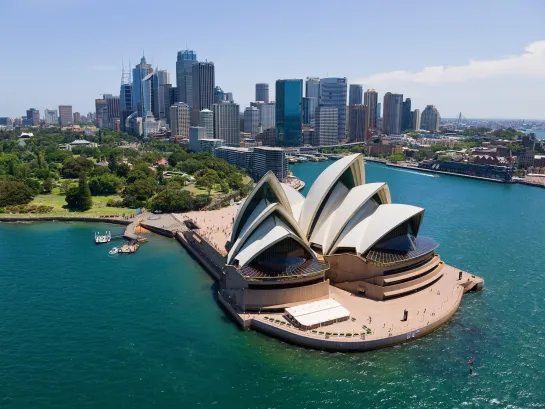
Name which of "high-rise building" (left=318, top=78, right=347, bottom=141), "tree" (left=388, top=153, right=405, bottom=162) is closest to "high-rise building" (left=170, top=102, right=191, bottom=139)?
"high-rise building" (left=318, top=78, right=347, bottom=141)

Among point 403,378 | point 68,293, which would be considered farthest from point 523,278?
point 68,293

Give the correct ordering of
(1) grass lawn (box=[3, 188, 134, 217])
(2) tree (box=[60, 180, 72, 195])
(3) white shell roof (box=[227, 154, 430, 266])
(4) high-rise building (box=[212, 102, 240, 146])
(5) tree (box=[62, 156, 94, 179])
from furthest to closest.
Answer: (4) high-rise building (box=[212, 102, 240, 146]) → (5) tree (box=[62, 156, 94, 179]) → (2) tree (box=[60, 180, 72, 195]) → (1) grass lawn (box=[3, 188, 134, 217]) → (3) white shell roof (box=[227, 154, 430, 266])

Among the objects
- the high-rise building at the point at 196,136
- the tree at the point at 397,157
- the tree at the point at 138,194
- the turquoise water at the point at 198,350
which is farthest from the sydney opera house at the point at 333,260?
the tree at the point at 397,157

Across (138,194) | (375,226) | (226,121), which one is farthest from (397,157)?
(375,226)

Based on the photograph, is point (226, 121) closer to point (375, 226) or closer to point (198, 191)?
point (198, 191)

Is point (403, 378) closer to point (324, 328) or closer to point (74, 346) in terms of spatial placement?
point (324, 328)

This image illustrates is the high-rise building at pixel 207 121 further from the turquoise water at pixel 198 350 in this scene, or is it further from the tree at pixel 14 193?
the turquoise water at pixel 198 350

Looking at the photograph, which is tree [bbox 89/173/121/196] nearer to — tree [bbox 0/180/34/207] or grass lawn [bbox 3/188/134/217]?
grass lawn [bbox 3/188/134/217]
